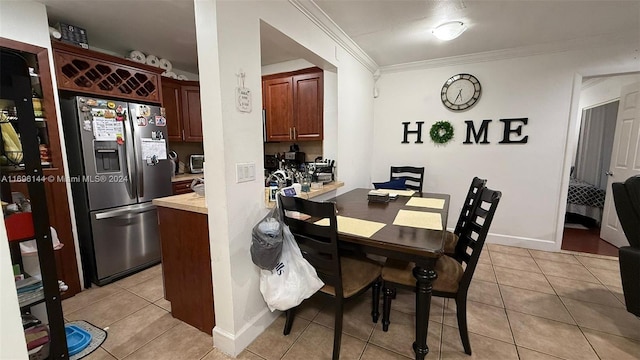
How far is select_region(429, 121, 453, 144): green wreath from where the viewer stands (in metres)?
3.42

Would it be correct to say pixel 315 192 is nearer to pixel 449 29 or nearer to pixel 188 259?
pixel 188 259

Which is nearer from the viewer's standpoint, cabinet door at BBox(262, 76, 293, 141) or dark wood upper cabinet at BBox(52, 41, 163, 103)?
dark wood upper cabinet at BBox(52, 41, 163, 103)

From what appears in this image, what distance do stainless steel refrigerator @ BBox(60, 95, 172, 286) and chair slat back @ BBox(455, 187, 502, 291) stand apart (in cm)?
292

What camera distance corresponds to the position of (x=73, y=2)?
2.00 metres

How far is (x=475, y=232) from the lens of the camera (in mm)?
1753

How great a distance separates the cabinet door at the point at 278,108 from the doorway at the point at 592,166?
3.68 metres

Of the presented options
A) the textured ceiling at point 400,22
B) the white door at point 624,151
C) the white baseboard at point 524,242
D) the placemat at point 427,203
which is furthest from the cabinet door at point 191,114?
the white door at point 624,151

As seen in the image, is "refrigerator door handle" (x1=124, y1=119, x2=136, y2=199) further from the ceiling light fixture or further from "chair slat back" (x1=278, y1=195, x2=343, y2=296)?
the ceiling light fixture

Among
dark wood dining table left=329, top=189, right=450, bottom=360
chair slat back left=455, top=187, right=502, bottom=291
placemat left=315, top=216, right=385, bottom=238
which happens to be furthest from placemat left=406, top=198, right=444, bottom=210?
placemat left=315, top=216, right=385, bottom=238

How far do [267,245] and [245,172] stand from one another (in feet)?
1.53

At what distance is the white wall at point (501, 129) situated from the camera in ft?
9.57

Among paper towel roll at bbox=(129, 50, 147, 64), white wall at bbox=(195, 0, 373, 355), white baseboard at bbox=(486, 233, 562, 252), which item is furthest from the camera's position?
white baseboard at bbox=(486, 233, 562, 252)

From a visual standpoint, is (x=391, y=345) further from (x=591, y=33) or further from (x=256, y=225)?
(x=591, y=33)

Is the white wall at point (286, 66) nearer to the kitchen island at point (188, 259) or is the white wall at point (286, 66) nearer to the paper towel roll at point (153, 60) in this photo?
the paper towel roll at point (153, 60)
